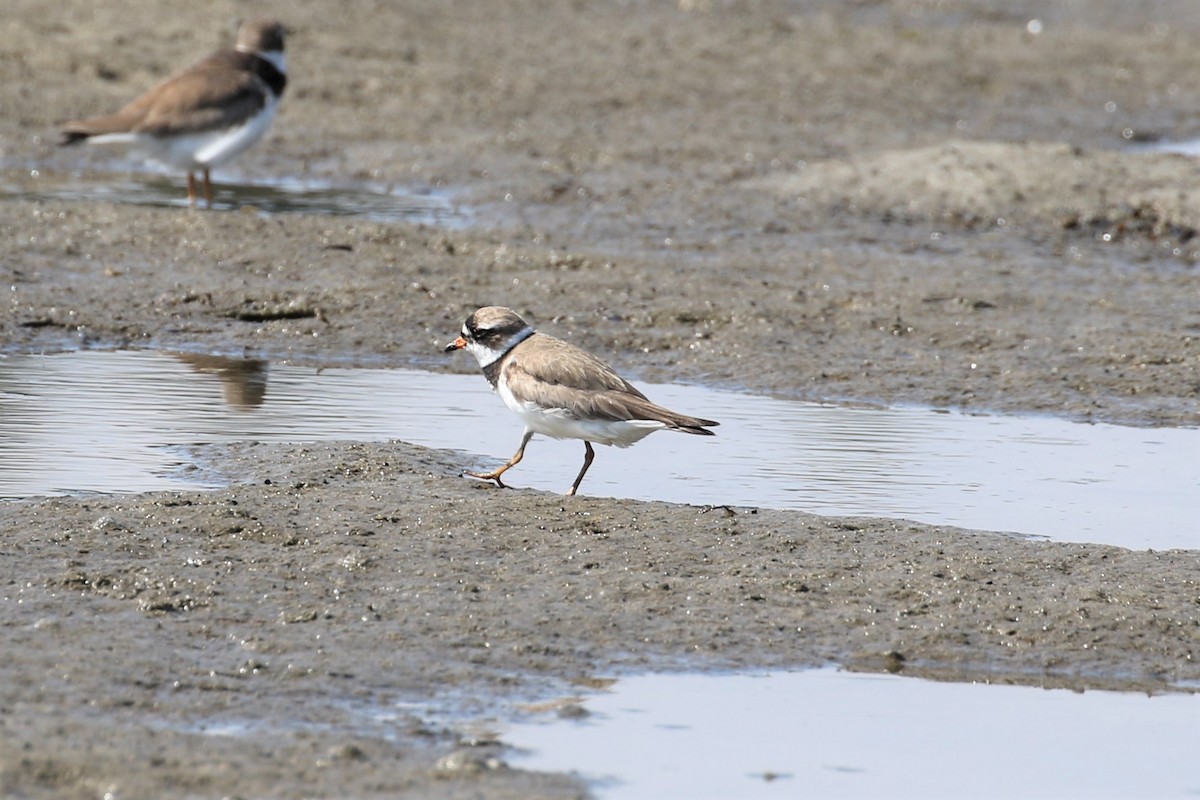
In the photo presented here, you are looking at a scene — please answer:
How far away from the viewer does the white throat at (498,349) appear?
7707 mm

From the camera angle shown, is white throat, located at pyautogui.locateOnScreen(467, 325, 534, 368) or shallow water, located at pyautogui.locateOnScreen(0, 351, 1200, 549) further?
white throat, located at pyautogui.locateOnScreen(467, 325, 534, 368)

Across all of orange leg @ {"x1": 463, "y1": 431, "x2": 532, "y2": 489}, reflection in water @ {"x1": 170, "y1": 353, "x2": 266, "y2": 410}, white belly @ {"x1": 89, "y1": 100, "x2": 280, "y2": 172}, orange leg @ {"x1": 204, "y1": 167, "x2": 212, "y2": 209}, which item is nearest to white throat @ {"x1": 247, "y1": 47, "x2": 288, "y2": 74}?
white belly @ {"x1": 89, "y1": 100, "x2": 280, "y2": 172}

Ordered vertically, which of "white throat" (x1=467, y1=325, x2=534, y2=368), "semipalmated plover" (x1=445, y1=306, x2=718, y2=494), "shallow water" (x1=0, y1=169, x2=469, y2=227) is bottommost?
"semipalmated plover" (x1=445, y1=306, x2=718, y2=494)

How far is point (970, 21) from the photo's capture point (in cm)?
2300

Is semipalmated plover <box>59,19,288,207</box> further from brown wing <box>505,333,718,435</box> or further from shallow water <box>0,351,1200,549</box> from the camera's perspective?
brown wing <box>505,333,718,435</box>

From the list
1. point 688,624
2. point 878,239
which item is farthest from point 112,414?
point 878,239

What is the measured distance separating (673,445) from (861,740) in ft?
11.5

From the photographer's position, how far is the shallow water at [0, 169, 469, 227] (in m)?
13.3

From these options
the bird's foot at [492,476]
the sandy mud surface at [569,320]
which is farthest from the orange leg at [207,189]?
the bird's foot at [492,476]

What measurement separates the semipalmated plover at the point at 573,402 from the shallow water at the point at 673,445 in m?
0.29

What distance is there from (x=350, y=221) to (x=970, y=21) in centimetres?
1305

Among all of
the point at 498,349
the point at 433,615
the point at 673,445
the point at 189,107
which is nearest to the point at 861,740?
the point at 433,615

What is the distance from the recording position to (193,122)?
1304cm

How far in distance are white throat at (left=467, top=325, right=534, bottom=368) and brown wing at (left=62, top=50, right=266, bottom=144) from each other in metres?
5.99
